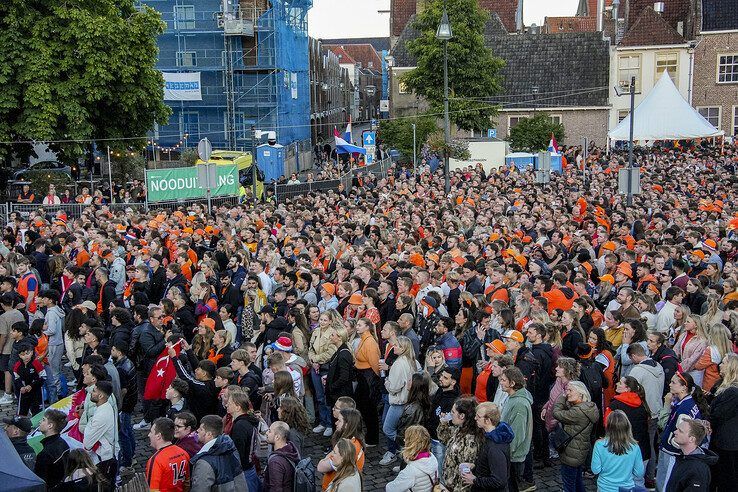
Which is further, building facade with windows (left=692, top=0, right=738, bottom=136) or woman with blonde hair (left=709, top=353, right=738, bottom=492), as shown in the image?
building facade with windows (left=692, top=0, right=738, bottom=136)

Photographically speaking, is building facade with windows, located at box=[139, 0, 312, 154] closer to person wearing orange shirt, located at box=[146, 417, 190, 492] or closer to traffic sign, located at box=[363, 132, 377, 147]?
traffic sign, located at box=[363, 132, 377, 147]

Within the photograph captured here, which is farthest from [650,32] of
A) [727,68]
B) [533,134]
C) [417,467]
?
[417,467]

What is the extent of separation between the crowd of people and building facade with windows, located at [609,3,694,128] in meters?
37.7

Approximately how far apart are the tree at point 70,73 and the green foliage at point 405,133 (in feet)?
40.6

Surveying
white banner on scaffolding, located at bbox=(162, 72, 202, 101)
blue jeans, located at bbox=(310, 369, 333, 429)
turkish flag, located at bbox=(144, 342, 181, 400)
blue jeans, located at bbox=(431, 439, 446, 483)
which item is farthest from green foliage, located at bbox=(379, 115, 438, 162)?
blue jeans, located at bbox=(431, 439, 446, 483)

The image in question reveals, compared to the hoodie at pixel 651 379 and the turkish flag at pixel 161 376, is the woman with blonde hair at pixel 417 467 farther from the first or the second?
the turkish flag at pixel 161 376

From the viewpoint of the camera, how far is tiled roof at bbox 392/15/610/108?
172 feet

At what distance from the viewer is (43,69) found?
28.3 metres

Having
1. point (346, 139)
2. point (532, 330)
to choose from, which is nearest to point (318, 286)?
point (532, 330)

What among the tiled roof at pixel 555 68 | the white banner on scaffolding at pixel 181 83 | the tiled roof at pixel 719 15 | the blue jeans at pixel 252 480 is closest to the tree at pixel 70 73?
the white banner on scaffolding at pixel 181 83

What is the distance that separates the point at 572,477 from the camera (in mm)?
7477

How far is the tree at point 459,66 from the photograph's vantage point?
143 feet

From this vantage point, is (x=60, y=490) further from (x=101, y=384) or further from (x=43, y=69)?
(x=43, y=69)

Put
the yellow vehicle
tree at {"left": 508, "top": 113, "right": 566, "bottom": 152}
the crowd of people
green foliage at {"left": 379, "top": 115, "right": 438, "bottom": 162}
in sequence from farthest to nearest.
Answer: tree at {"left": 508, "top": 113, "right": 566, "bottom": 152}
green foliage at {"left": 379, "top": 115, "right": 438, "bottom": 162}
the yellow vehicle
the crowd of people
